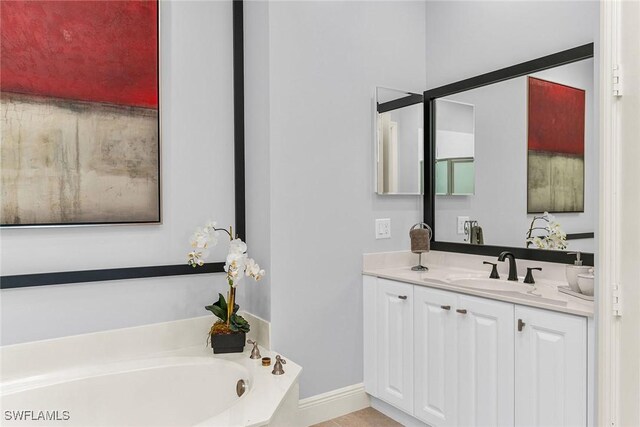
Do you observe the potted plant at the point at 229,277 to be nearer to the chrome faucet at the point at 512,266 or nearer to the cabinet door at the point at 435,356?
the cabinet door at the point at 435,356

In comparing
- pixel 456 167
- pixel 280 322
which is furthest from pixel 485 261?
pixel 280 322

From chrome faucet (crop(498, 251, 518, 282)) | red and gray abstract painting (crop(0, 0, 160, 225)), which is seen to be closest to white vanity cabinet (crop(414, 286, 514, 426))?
chrome faucet (crop(498, 251, 518, 282))

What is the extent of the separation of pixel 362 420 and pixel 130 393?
4.07 feet

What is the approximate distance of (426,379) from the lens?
2.21 meters

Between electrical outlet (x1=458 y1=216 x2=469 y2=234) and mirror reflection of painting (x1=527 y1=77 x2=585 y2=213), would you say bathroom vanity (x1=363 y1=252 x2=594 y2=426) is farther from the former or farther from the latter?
mirror reflection of painting (x1=527 y1=77 x2=585 y2=213)

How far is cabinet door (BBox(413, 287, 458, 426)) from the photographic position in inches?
81.5

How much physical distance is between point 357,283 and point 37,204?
169 centimetres

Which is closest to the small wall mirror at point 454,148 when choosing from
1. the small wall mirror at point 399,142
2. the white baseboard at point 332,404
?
the small wall mirror at point 399,142

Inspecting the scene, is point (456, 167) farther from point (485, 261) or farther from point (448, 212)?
point (485, 261)

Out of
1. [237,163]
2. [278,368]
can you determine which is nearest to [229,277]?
[278,368]

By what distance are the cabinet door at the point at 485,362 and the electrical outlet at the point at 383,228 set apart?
0.76 metres

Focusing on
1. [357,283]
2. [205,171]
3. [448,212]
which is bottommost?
[357,283]

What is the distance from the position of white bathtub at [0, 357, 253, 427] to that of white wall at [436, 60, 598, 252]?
1.58 m

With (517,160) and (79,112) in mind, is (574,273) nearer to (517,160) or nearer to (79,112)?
(517,160)
